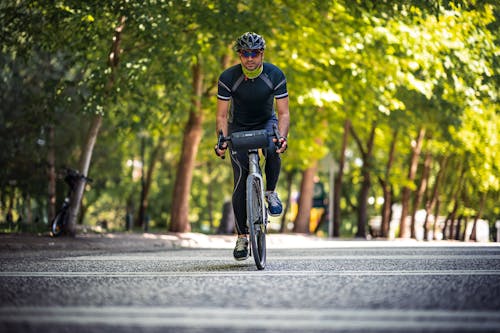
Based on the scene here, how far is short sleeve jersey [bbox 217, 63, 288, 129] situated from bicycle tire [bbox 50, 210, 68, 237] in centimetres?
843

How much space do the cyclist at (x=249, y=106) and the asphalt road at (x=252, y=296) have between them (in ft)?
2.58

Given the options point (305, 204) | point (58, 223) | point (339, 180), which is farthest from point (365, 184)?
point (58, 223)

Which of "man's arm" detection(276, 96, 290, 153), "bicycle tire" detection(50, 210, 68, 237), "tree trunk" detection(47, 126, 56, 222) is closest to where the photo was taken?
"man's arm" detection(276, 96, 290, 153)

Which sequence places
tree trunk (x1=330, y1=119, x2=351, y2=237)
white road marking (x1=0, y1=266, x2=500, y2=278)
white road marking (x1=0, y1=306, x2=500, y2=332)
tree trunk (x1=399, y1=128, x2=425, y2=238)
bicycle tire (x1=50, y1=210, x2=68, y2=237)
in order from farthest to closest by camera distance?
tree trunk (x1=399, y1=128, x2=425, y2=238), tree trunk (x1=330, y1=119, x2=351, y2=237), bicycle tire (x1=50, y1=210, x2=68, y2=237), white road marking (x1=0, y1=266, x2=500, y2=278), white road marking (x1=0, y1=306, x2=500, y2=332)

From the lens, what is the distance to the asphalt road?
5344mm

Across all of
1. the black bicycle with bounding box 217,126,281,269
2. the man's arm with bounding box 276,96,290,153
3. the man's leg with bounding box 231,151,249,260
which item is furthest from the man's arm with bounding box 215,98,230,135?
the man's arm with bounding box 276,96,290,153

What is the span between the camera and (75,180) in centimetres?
1795

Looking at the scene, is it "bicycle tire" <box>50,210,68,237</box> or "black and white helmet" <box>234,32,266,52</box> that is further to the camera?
"bicycle tire" <box>50,210,68,237</box>

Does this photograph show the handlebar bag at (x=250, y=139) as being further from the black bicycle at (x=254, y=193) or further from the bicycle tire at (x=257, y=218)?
the bicycle tire at (x=257, y=218)

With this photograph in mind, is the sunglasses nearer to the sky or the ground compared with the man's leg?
nearer to the sky

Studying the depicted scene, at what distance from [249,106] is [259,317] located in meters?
4.37

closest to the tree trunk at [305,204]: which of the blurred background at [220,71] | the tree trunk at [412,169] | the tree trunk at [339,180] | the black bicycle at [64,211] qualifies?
the blurred background at [220,71]

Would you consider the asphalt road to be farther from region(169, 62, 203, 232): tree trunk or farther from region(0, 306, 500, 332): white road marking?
region(169, 62, 203, 232): tree trunk

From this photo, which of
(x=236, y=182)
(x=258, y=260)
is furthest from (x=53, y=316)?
(x=236, y=182)
